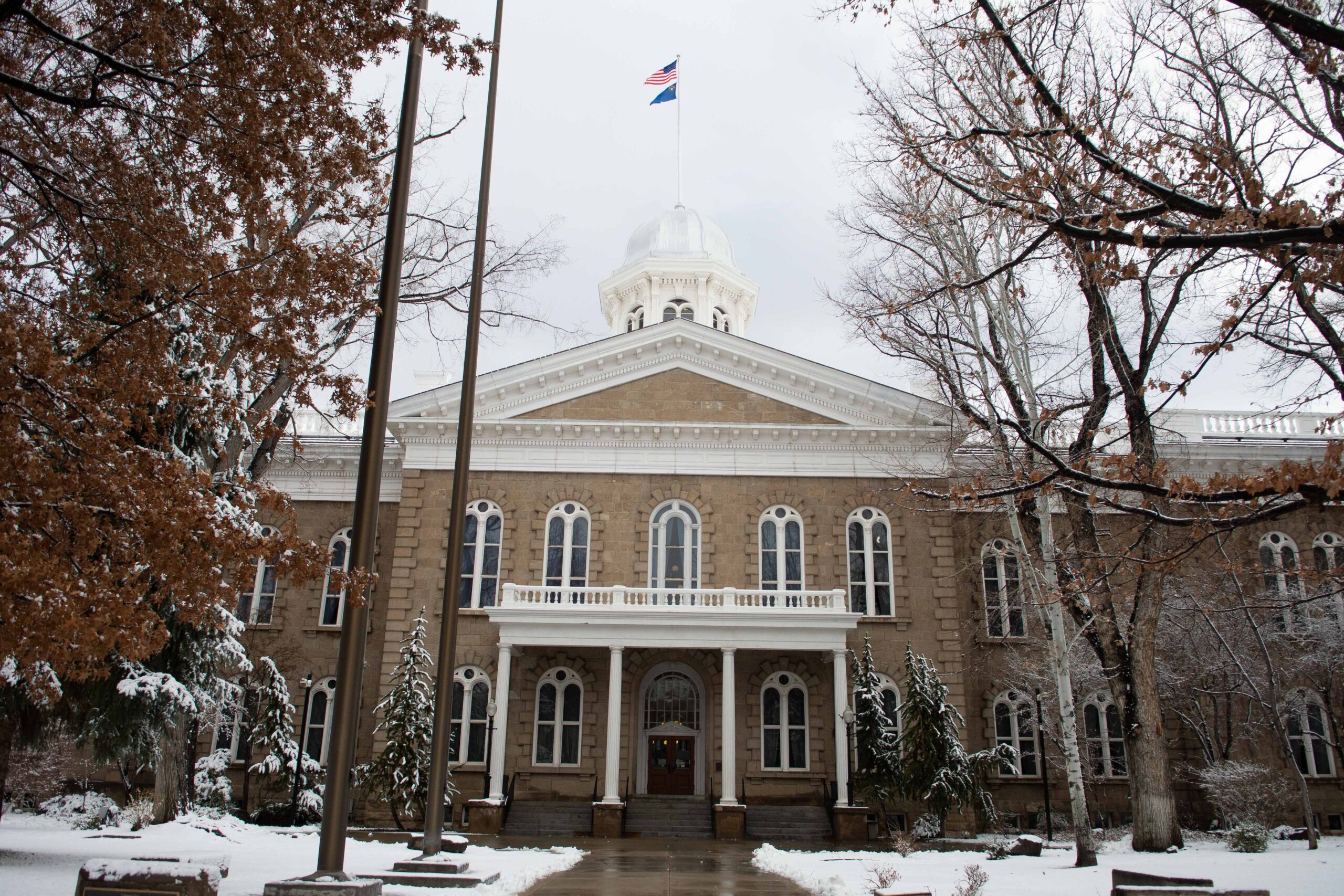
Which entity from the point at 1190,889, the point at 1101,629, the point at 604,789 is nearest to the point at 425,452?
the point at 604,789

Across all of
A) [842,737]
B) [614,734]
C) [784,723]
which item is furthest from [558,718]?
[842,737]

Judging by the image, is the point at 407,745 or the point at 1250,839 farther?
the point at 407,745

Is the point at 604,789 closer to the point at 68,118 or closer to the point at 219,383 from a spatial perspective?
the point at 219,383

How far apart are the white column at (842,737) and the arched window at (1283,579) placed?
1063 cm

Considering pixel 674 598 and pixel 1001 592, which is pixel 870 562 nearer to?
pixel 1001 592

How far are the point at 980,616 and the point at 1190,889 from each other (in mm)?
22323

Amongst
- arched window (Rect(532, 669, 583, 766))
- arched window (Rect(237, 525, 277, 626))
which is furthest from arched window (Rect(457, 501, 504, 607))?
arched window (Rect(237, 525, 277, 626))

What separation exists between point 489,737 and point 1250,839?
17.8 metres

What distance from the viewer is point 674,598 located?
94.8 feet

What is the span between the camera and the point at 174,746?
19000 mm

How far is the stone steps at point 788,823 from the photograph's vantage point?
25.0 m

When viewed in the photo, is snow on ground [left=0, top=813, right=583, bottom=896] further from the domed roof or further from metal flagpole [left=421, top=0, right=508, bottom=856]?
the domed roof

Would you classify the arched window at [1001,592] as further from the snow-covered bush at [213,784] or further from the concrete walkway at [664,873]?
the snow-covered bush at [213,784]

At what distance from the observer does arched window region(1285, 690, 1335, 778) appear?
29.5 m
